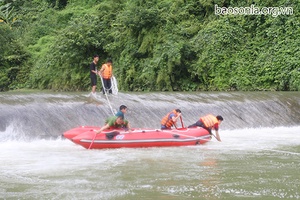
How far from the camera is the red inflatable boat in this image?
1091 cm

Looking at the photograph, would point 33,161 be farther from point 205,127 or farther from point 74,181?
point 205,127

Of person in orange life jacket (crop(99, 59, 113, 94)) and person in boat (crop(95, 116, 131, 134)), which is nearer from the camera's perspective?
person in boat (crop(95, 116, 131, 134))

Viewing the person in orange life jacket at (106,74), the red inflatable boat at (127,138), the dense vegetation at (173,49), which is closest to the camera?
the red inflatable boat at (127,138)

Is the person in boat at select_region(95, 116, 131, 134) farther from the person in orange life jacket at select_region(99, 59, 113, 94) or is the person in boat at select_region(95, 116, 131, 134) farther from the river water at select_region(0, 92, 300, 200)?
the person in orange life jacket at select_region(99, 59, 113, 94)

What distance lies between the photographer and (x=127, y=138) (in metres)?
11.0

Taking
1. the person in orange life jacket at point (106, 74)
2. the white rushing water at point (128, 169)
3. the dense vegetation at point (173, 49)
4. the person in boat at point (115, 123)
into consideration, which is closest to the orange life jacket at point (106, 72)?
the person in orange life jacket at point (106, 74)

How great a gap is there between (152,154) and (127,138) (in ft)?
2.84

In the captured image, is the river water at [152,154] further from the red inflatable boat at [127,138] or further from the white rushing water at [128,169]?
the red inflatable boat at [127,138]

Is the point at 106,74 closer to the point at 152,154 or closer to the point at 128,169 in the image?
the point at 152,154

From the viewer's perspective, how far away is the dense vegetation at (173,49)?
22422 mm

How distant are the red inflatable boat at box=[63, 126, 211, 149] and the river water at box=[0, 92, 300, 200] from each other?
0.71 feet

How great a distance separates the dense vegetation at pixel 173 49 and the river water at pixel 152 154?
16.7 feet

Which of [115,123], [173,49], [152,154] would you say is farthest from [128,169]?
[173,49]

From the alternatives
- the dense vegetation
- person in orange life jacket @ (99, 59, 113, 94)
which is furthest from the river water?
the dense vegetation
